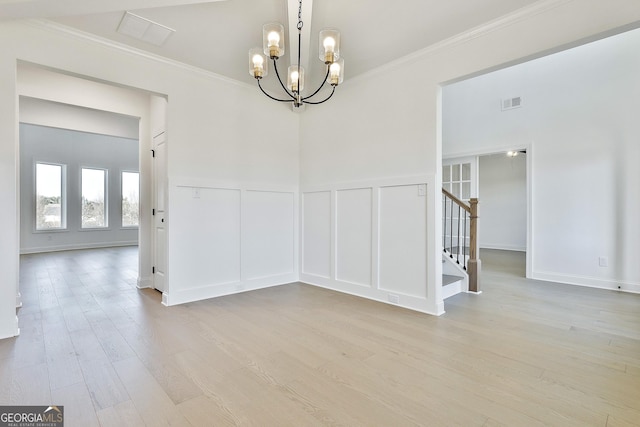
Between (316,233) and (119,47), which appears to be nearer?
(119,47)

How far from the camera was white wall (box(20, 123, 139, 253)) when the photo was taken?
7.96 m

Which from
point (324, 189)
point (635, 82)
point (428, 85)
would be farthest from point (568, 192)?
point (324, 189)

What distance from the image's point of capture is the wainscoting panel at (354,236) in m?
3.85

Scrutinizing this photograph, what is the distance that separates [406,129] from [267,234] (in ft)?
7.97

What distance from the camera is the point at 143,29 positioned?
2922 mm

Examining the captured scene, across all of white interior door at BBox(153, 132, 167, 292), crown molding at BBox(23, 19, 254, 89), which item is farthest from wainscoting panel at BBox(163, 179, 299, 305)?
crown molding at BBox(23, 19, 254, 89)

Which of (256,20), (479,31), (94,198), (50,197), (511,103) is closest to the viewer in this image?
(479,31)

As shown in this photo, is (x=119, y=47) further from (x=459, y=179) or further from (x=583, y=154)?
(x=583, y=154)

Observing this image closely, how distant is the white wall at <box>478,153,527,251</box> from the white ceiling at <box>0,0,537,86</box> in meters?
6.48

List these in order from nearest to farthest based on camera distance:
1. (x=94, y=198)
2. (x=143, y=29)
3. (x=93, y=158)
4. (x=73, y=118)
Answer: (x=143, y=29)
(x=73, y=118)
(x=93, y=158)
(x=94, y=198)

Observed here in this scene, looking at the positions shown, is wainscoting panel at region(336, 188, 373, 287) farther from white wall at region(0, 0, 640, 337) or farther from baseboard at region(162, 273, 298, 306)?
baseboard at region(162, 273, 298, 306)

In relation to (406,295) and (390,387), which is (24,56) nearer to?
(390,387)

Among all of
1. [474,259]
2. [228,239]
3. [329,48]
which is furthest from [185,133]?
[474,259]

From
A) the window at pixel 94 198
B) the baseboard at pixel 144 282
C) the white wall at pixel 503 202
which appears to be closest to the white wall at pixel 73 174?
the window at pixel 94 198
